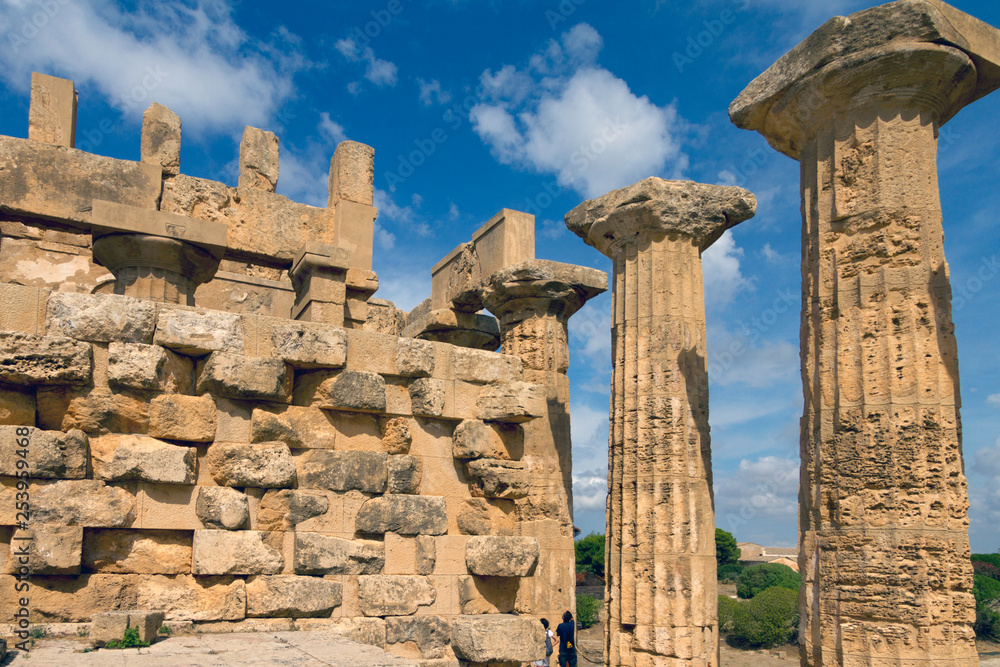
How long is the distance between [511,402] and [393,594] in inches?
73.0

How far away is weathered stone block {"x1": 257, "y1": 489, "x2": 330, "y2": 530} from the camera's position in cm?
599

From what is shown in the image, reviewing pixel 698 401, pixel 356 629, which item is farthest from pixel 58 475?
pixel 698 401

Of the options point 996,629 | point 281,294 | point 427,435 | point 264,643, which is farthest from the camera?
point 996,629

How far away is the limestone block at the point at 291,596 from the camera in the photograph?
5.81 meters

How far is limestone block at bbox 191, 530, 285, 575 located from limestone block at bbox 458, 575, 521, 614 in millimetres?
1571

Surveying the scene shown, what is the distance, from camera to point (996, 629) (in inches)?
1121

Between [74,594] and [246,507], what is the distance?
3.96 feet

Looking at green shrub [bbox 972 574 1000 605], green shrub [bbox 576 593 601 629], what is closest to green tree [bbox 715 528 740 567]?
green shrub [bbox 972 574 1000 605]

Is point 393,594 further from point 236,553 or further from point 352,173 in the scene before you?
point 352,173

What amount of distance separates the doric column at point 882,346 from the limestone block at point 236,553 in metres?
4.12

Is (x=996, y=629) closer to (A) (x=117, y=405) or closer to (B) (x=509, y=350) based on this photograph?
(B) (x=509, y=350)

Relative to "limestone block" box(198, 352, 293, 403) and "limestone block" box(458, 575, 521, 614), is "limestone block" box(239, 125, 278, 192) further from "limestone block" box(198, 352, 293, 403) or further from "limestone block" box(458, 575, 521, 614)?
"limestone block" box(458, 575, 521, 614)

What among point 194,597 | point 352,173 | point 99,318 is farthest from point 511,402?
point 352,173

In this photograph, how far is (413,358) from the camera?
678 centimetres
